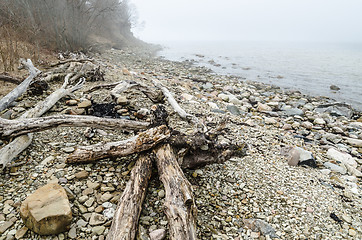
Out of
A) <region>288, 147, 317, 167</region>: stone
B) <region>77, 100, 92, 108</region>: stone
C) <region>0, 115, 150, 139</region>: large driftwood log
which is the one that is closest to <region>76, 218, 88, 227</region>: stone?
<region>0, 115, 150, 139</region>: large driftwood log

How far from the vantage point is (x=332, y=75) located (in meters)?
20.3

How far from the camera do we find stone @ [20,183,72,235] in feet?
6.66

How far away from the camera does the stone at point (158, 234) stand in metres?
2.30

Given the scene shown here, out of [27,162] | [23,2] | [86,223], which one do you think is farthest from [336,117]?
[23,2]

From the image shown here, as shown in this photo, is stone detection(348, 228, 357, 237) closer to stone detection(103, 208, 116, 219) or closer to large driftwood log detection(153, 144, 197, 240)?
large driftwood log detection(153, 144, 197, 240)

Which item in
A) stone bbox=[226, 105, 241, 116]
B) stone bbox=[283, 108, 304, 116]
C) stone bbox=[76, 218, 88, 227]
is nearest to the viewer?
stone bbox=[76, 218, 88, 227]

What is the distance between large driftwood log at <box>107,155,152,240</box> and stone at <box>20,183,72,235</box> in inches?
21.6

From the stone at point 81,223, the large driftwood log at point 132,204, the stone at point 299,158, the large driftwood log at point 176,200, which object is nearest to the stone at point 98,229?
the stone at point 81,223

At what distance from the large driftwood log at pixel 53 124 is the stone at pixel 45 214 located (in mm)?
1496

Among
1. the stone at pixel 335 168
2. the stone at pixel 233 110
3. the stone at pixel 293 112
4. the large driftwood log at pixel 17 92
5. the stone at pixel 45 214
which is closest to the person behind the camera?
the stone at pixel 45 214

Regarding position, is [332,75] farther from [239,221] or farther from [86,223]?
[86,223]

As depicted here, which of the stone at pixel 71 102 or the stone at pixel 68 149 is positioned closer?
the stone at pixel 68 149

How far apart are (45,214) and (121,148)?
4.29ft

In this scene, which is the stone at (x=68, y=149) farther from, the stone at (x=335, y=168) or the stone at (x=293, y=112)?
the stone at (x=293, y=112)
